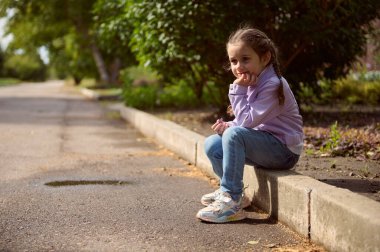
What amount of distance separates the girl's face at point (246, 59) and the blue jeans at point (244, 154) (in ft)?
1.37

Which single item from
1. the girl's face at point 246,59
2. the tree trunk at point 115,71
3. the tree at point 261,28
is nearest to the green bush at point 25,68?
the tree trunk at point 115,71

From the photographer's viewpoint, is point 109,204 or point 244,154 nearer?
point 244,154

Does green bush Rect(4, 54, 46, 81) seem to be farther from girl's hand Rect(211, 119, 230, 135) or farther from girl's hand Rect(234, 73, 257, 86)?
girl's hand Rect(234, 73, 257, 86)

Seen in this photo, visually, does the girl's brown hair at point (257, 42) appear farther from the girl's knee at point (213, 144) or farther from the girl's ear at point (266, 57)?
the girl's knee at point (213, 144)

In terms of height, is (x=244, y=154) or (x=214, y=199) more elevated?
(x=244, y=154)

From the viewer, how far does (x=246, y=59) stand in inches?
145

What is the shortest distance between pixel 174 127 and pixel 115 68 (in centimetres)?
2652

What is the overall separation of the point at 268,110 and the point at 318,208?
2.85 feet

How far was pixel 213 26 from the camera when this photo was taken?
23.7 feet

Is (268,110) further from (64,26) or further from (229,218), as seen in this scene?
(64,26)

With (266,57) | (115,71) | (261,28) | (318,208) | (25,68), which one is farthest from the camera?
(25,68)

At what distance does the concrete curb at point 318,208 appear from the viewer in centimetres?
249

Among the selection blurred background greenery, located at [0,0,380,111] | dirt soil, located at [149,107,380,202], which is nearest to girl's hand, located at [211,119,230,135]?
dirt soil, located at [149,107,380,202]

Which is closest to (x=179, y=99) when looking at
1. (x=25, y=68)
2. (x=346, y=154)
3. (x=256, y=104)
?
(x=346, y=154)
